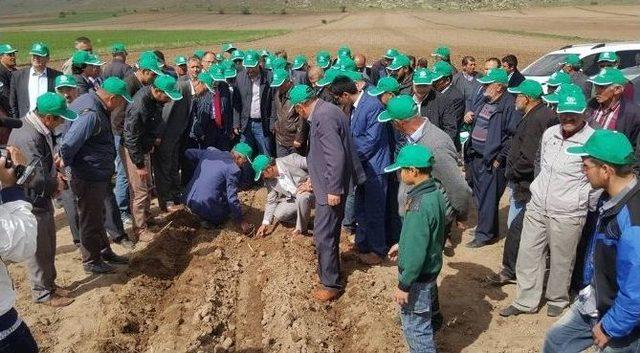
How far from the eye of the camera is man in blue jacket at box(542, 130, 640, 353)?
286 centimetres

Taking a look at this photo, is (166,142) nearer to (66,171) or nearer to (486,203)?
(66,171)

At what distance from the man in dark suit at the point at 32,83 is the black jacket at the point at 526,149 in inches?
262

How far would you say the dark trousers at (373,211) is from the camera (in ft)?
20.5

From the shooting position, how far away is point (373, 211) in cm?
630

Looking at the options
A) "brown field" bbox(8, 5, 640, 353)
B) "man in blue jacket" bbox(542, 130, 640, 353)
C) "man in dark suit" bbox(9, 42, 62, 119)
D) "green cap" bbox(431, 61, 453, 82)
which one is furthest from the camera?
"man in dark suit" bbox(9, 42, 62, 119)

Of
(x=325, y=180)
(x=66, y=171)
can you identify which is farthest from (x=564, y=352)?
(x=66, y=171)

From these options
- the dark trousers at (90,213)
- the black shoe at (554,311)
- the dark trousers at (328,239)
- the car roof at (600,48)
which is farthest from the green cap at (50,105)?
the car roof at (600,48)

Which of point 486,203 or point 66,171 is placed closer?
point 66,171

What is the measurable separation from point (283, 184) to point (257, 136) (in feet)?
7.15

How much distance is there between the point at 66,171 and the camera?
5.65 metres

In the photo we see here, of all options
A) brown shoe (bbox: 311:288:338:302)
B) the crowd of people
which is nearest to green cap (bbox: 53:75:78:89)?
the crowd of people

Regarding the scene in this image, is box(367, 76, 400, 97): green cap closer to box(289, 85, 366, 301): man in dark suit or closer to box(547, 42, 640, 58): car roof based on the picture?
box(289, 85, 366, 301): man in dark suit

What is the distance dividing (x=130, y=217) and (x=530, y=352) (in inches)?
212

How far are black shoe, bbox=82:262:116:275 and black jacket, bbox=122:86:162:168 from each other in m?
1.27
